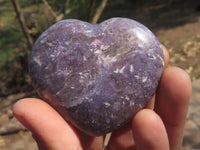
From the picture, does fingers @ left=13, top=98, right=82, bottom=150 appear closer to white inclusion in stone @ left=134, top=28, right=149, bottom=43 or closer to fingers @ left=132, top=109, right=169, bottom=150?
fingers @ left=132, top=109, right=169, bottom=150

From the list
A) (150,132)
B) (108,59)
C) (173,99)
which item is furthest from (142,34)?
(150,132)

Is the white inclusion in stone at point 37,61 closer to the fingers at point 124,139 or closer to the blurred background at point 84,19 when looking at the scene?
the fingers at point 124,139

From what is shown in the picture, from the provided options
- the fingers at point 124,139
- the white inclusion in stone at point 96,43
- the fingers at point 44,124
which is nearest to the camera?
the fingers at point 44,124

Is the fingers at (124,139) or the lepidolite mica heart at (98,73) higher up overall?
the lepidolite mica heart at (98,73)

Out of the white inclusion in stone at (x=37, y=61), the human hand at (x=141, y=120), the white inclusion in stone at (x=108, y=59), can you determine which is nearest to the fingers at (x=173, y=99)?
the human hand at (x=141, y=120)

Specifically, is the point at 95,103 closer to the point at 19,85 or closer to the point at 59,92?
the point at 59,92

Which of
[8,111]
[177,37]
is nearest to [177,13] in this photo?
[177,37]
